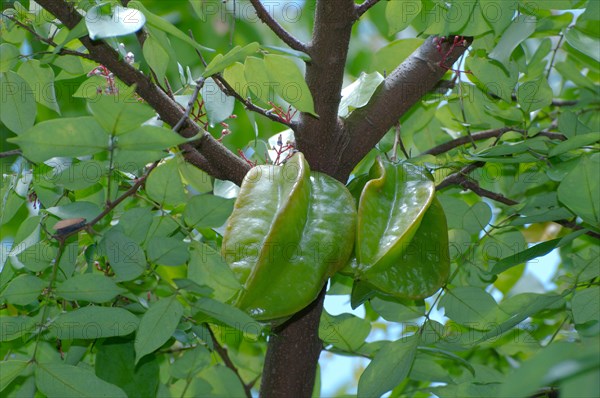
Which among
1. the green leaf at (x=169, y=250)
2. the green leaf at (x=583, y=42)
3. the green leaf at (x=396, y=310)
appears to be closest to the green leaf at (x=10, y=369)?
the green leaf at (x=169, y=250)

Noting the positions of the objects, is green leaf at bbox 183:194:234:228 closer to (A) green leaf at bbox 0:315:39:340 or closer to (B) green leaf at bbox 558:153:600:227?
(A) green leaf at bbox 0:315:39:340

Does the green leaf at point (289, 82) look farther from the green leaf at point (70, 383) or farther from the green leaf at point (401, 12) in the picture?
the green leaf at point (70, 383)

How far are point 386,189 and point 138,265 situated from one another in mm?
394

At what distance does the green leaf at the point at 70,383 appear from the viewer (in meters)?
1.07

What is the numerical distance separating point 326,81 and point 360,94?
3.6 inches

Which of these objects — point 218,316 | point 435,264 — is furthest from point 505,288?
point 218,316

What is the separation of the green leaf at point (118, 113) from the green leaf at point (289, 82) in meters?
0.29

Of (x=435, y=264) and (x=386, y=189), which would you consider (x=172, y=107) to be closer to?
(x=386, y=189)

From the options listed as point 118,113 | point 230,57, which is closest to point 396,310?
point 230,57

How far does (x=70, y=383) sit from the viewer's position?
1079mm

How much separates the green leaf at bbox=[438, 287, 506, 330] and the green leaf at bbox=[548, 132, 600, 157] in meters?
0.26

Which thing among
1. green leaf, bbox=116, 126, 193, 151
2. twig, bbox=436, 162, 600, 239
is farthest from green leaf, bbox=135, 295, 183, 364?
twig, bbox=436, 162, 600, 239

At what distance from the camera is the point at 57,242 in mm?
1148

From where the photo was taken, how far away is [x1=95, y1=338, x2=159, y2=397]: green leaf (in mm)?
1283
